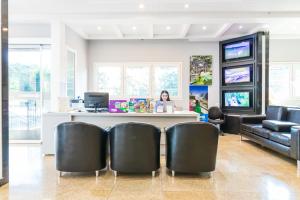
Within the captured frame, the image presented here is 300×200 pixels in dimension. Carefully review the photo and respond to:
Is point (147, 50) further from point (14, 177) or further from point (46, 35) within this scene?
point (14, 177)

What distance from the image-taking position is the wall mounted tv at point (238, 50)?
26.9ft

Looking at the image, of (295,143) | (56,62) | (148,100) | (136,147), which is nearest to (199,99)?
(148,100)

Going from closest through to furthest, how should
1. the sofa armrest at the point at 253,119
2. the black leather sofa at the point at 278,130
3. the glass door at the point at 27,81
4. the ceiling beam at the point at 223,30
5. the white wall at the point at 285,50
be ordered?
1. the black leather sofa at the point at 278,130
2. the glass door at the point at 27,81
3. the ceiling beam at the point at 223,30
4. the sofa armrest at the point at 253,119
5. the white wall at the point at 285,50

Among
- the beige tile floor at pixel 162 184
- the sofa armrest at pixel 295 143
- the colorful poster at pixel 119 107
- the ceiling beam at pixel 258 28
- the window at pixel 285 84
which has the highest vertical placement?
the ceiling beam at pixel 258 28

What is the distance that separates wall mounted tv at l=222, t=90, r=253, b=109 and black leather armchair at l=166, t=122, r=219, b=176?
4.88m

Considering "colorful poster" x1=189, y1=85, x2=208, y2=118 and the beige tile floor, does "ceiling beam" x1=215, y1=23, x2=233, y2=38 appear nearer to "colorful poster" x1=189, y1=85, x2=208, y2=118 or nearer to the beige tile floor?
"colorful poster" x1=189, y1=85, x2=208, y2=118

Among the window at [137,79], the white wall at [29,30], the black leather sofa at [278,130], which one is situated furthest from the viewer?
the window at [137,79]

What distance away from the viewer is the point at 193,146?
3.89 metres

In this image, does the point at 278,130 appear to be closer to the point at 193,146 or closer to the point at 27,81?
the point at 193,146

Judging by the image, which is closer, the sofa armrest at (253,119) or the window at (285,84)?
the sofa armrest at (253,119)

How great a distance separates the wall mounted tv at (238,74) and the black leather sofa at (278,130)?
160cm

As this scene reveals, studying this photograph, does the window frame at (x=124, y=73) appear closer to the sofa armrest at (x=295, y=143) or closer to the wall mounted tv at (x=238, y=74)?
the wall mounted tv at (x=238, y=74)

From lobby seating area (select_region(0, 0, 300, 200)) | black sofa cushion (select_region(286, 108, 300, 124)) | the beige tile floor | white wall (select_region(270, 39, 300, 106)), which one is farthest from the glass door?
white wall (select_region(270, 39, 300, 106))

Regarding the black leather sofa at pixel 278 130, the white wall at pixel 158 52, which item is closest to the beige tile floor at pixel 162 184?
the black leather sofa at pixel 278 130
